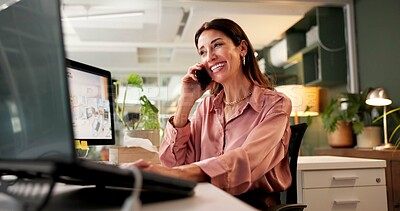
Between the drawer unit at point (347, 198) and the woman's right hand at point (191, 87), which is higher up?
the woman's right hand at point (191, 87)

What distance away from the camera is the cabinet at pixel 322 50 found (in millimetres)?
3621

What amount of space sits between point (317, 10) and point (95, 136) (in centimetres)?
280

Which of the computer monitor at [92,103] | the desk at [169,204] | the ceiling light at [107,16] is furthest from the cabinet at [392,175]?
the ceiling light at [107,16]

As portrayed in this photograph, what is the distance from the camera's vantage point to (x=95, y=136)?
5.15ft

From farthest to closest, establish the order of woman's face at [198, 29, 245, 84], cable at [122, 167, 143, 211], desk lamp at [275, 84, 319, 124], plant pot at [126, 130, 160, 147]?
desk lamp at [275, 84, 319, 124]
plant pot at [126, 130, 160, 147]
woman's face at [198, 29, 245, 84]
cable at [122, 167, 143, 211]

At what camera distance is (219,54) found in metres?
1.44

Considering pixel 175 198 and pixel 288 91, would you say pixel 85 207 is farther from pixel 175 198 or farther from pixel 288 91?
pixel 288 91

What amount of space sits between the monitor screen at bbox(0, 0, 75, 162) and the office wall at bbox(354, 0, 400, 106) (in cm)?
288

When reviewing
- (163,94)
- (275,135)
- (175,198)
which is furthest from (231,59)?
(163,94)

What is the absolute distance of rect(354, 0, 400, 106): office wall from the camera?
2.92m

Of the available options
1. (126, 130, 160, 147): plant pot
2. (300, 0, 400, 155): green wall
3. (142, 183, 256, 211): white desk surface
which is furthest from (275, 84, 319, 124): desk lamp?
(142, 183, 256, 211): white desk surface

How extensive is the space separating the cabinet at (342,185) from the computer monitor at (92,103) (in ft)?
2.72

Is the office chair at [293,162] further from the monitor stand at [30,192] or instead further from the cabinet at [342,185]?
the monitor stand at [30,192]

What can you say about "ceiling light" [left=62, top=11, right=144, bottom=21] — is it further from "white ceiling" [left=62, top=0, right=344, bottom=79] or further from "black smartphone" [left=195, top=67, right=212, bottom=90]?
"black smartphone" [left=195, top=67, right=212, bottom=90]
